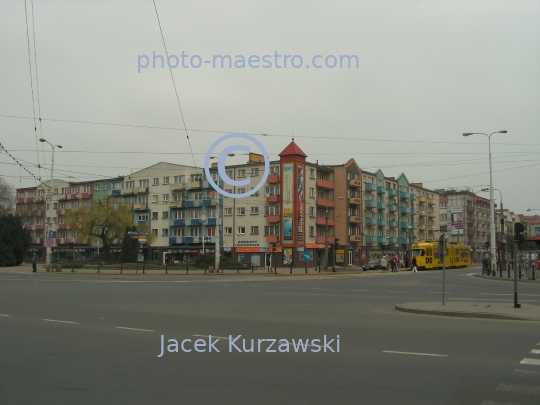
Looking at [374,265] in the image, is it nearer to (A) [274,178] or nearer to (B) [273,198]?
(B) [273,198]

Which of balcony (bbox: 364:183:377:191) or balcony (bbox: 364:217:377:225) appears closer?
balcony (bbox: 364:217:377:225)

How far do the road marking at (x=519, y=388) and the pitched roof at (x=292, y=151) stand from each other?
62978mm

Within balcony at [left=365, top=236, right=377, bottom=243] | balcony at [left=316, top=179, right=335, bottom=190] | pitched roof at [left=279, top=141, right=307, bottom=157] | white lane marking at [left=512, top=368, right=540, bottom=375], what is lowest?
white lane marking at [left=512, top=368, right=540, bottom=375]

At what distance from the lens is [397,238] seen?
9356 centimetres

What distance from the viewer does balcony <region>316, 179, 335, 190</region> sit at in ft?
245

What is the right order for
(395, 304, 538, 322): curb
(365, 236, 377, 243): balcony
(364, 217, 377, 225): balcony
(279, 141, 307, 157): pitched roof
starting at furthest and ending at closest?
(364, 217, 377, 225): balcony
(365, 236, 377, 243): balcony
(279, 141, 307, 157): pitched roof
(395, 304, 538, 322): curb

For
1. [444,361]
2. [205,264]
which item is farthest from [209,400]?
[205,264]

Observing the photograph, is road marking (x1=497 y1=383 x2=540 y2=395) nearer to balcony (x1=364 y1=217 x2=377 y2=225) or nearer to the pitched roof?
the pitched roof

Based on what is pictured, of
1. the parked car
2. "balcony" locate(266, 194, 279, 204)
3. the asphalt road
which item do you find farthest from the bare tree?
the asphalt road

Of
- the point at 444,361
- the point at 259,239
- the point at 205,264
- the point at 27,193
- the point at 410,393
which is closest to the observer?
the point at 410,393

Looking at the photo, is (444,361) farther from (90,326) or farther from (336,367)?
(90,326)

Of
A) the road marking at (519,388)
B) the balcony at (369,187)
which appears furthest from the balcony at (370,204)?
the road marking at (519,388)

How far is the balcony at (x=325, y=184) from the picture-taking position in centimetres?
7475

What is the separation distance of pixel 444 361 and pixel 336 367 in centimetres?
180
